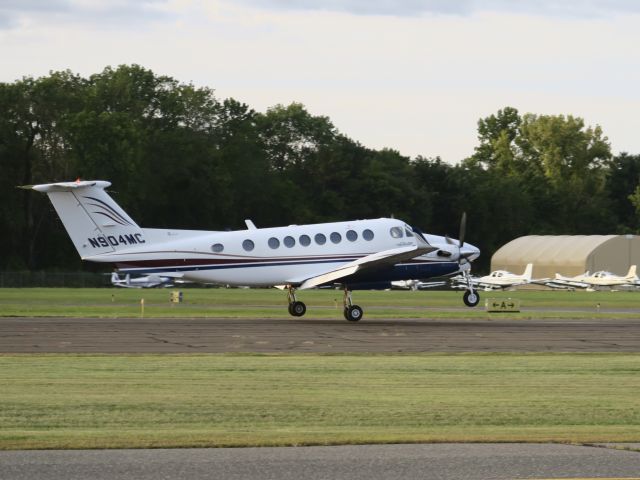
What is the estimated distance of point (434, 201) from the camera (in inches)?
5044

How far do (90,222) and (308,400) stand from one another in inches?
940

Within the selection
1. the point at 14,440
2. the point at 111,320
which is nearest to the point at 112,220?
the point at 111,320

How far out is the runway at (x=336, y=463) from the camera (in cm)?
1152

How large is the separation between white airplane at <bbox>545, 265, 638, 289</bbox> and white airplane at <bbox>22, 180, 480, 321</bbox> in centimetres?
5293

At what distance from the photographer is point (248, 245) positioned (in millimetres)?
42969

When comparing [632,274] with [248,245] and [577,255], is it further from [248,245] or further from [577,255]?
[248,245]

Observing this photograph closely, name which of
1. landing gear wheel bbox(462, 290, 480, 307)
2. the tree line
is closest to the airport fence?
the tree line

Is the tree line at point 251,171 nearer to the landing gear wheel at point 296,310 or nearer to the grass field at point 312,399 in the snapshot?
the landing gear wheel at point 296,310

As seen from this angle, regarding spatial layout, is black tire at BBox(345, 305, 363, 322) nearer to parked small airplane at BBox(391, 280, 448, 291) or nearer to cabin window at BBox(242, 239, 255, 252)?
cabin window at BBox(242, 239, 255, 252)

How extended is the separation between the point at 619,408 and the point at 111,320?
1037 inches

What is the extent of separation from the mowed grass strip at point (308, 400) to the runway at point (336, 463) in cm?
72

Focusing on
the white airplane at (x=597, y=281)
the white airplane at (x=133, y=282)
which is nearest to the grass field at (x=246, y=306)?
the white airplane at (x=133, y=282)

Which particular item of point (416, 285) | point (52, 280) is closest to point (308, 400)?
point (52, 280)

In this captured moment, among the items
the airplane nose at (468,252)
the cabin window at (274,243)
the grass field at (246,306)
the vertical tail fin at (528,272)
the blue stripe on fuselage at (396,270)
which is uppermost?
the cabin window at (274,243)
